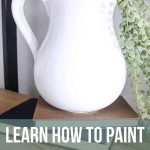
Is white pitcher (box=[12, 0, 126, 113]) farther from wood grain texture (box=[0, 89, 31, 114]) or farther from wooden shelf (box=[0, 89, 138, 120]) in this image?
wood grain texture (box=[0, 89, 31, 114])

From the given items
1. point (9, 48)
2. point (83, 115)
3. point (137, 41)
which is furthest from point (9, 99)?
point (137, 41)

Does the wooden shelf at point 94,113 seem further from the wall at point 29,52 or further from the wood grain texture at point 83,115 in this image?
the wall at point 29,52

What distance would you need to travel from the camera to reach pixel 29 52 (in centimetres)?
87

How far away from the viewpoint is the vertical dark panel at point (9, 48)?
0.78 m

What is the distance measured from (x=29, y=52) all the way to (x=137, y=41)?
451mm

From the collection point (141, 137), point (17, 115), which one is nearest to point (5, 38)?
point (17, 115)

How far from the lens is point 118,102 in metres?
0.67

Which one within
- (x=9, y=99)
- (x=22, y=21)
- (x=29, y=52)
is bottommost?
(x=9, y=99)

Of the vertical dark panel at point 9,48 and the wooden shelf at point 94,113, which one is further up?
the vertical dark panel at point 9,48

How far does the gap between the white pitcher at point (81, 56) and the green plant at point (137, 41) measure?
0.02 m

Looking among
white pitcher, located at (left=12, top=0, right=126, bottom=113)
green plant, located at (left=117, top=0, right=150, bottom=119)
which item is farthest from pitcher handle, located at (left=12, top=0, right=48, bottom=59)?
green plant, located at (left=117, top=0, right=150, bottom=119)

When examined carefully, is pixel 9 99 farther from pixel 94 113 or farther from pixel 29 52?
pixel 94 113

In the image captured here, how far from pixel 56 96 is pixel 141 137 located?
0.79 ft

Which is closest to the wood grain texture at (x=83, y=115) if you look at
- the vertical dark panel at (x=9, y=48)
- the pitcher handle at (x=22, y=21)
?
the pitcher handle at (x=22, y=21)
